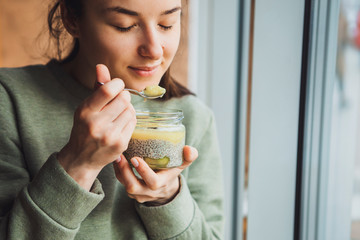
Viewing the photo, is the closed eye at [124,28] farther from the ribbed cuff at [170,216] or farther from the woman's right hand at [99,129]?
the ribbed cuff at [170,216]

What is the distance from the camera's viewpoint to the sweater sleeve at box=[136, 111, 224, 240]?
75cm

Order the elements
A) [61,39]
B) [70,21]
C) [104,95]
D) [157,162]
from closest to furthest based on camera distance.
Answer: [104,95], [157,162], [70,21], [61,39]

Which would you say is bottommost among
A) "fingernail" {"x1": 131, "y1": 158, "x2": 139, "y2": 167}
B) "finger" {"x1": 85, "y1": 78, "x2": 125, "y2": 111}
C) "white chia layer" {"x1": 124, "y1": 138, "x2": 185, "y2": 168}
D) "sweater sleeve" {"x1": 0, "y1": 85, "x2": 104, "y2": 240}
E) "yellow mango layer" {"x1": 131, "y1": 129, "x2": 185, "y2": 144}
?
"sweater sleeve" {"x1": 0, "y1": 85, "x2": 104, "y2": 240}

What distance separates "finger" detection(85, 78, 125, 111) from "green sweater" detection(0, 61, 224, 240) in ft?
0.46

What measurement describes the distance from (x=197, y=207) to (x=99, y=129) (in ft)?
1.24

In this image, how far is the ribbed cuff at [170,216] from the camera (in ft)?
2.44

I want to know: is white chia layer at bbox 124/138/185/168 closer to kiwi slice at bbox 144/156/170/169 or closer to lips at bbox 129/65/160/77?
kiwi slice at bbox 144/156/170/169

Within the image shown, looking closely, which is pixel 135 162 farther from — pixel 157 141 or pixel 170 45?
pixel 170 45

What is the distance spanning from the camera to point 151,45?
2.21 ft

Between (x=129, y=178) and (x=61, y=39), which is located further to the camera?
(x=61, y=39)

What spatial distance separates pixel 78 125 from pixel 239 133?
0.64 m

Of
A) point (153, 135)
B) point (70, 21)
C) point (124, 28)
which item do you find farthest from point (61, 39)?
point (153, 135)

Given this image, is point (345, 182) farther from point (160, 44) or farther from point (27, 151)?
point (27, 151)

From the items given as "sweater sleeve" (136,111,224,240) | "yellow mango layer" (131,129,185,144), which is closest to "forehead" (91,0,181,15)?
"yellow mango layer" (131,129,185,144)
